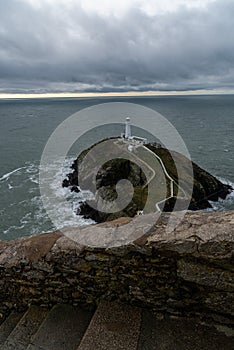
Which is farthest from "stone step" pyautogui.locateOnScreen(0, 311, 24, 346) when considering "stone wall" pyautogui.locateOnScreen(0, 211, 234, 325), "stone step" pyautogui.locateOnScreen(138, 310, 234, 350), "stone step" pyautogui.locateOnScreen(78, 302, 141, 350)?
"stone step" pyautogui.locateOnScreen(138, 310, 234, 350)

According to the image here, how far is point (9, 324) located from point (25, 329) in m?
0.68

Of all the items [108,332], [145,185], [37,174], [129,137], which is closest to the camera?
[108,332]

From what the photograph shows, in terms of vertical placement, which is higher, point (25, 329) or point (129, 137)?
point (25, 329)

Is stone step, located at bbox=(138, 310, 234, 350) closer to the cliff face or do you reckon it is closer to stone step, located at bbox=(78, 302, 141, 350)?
stone step, located at bbox=(78, 302, 141, 350)

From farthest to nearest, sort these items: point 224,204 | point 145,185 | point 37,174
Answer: point 37,174, point 224,204, point 145,185

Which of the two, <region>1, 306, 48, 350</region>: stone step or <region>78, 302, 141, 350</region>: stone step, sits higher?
<region>78, 302, 141, 350</region>: stone step

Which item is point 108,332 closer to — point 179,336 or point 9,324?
point 179,336

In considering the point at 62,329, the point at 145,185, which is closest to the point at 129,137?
the point at 145,185

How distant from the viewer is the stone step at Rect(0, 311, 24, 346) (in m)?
4.67

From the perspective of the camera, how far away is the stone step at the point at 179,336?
3.62 metres

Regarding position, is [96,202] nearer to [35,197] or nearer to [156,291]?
[35,197]

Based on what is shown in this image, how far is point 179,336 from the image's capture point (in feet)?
12.4

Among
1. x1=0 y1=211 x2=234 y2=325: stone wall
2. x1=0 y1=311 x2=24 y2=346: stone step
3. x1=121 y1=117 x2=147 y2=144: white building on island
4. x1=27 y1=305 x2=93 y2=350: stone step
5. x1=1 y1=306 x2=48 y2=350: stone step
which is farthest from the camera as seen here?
x1=121 y1=117 x2=147 y2=144: white building on island

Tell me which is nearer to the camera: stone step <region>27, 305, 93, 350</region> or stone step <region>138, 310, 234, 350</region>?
stone step <region>138, 310, 234, 350</region>
